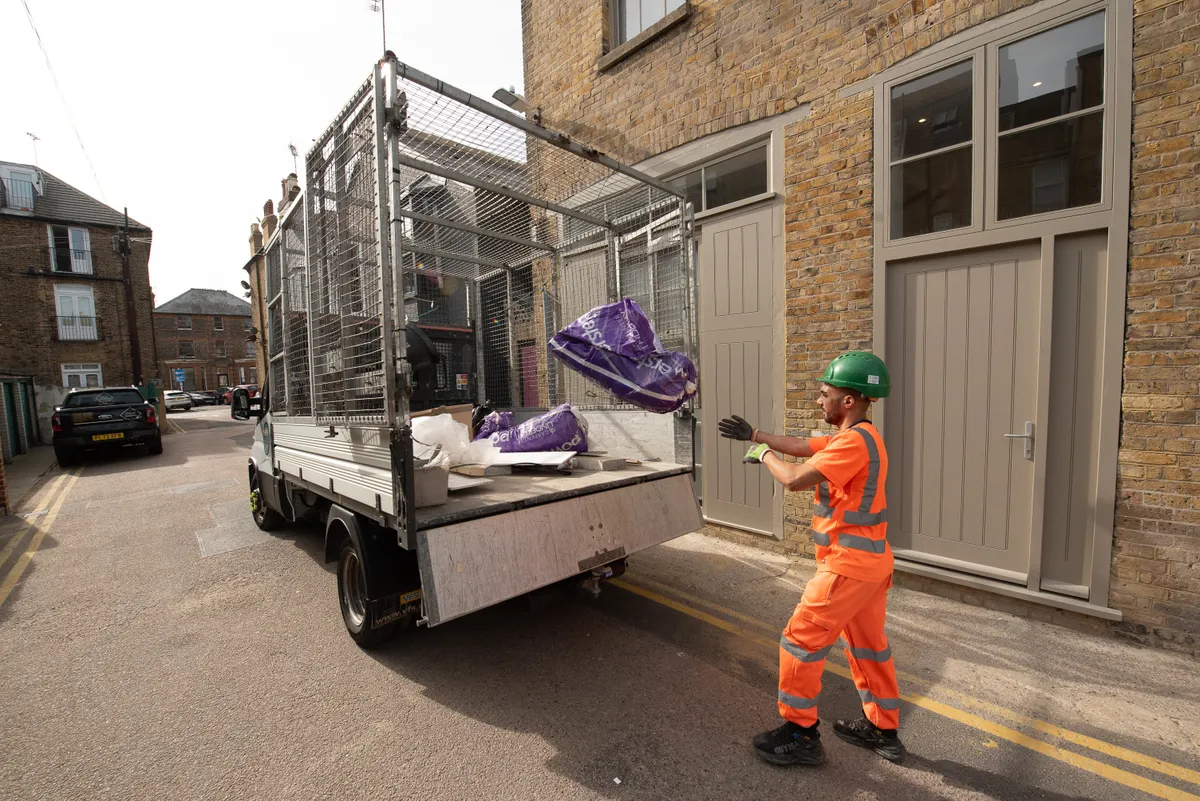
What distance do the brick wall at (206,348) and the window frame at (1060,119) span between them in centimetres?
4899

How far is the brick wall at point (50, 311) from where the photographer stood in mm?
19766

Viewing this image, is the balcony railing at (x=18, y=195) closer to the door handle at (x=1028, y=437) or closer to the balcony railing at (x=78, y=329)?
the balcony railing at (x=78, y=329)

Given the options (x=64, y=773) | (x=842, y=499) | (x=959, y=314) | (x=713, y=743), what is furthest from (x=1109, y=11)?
(x=64, y=773)

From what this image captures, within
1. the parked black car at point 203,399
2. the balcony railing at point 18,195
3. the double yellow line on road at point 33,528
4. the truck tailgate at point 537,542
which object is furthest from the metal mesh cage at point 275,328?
the parked black car at point 203,399

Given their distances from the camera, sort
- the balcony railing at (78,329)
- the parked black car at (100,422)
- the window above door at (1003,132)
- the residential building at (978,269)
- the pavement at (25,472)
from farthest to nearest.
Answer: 1. the balcony railing at (78,329)
2. the parked black car at (100,422)
3. the pavement at (25,472)
4. the window above door at (1003,132)
5. the residential building at (978,269)

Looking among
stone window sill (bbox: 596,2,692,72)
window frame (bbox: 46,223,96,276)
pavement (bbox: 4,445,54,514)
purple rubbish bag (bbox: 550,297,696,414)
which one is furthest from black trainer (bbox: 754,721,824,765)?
window frame (bbox: 46,223,96,276)

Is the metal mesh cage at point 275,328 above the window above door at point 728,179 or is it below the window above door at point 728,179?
below

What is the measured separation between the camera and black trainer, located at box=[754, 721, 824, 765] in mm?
2139

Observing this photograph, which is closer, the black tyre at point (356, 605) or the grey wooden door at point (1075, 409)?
the black tyre at point (356, 605)

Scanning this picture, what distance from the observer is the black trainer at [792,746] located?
7.02ft

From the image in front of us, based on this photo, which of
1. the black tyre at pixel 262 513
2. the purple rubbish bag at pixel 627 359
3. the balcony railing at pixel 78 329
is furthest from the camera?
the balcony railing at pixel 78 329

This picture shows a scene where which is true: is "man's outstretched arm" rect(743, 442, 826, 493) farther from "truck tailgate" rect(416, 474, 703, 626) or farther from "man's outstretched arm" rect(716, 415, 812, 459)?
"truck tailgate" rect(416, 474, 703, 626)

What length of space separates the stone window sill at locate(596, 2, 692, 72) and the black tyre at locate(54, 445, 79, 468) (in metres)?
12.6

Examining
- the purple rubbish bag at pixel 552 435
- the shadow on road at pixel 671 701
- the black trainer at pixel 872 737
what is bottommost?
the shadow on road at pixel 671 701
